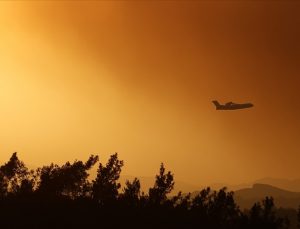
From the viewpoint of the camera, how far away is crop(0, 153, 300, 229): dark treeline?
276 ft

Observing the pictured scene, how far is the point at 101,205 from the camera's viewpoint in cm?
9781

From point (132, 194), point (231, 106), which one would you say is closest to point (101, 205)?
point (132, 194)

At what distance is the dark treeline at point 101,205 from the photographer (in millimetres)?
84250

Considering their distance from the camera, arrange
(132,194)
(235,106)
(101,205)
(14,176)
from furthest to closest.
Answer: (235,106) → (14,176) → (132,194) → (101,205)

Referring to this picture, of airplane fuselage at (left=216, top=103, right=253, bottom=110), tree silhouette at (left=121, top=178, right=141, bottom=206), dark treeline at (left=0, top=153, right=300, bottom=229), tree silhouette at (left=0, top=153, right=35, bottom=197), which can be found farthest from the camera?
airplane fuselage at (left=216, top=103, right=253, bottom=110)

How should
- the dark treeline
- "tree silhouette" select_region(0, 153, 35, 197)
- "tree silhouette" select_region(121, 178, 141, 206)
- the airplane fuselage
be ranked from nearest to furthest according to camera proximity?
1. the dark treeline
2. "tree silhouette" select_region(121, 178, 141, 206)
3. "tree silhouette" select_region(0, 153, 35, 197)
4. the airplane fuselage

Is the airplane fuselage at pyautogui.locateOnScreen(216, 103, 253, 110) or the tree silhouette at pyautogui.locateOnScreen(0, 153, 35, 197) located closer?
the tree silhouette at pyautogui.locateOnScreen(0, 153, 35, 197)

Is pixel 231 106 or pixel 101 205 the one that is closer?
pixel 101 205

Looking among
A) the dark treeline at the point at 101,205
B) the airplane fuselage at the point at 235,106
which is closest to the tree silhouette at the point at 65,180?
the dark treeline at the point at 101,205

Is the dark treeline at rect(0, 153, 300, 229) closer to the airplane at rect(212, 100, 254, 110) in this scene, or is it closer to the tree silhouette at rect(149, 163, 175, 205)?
the tree silhouette at rect(149, 163, 175, 205)

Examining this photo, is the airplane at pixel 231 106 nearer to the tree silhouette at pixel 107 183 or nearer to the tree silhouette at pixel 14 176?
the tree silhouette at pixel 107 183

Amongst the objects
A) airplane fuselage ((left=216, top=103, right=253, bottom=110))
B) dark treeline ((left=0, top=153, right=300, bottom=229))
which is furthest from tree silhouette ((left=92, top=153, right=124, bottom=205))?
airplane fuselage ((left=216, top=103, right=253, bottom=110))

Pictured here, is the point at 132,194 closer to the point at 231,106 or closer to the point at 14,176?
the point at 14,176

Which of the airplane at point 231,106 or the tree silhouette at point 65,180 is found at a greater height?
the airplane at point 231,106
